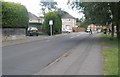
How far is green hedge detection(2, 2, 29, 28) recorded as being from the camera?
38541mm

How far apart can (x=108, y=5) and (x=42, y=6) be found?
91388 mm

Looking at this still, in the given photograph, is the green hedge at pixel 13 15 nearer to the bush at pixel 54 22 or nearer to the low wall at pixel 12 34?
the low wall at pixel 12 34

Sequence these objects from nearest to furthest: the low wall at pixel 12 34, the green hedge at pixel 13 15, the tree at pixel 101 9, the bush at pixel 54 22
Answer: the tree at pixel 101 9 → the green hedge at pixel 13 15 → the low wall at pixel 12 34 → the bush at pixel 54 22

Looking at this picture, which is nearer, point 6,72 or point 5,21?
point 6,72

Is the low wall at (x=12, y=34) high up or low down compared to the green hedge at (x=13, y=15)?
down

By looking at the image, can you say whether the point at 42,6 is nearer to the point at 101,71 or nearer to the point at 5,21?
the point at 5,21

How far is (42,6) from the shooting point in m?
128

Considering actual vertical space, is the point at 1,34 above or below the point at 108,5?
below

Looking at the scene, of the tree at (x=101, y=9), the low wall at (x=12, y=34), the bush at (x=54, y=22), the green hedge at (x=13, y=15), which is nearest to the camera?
the tree at (x=101, y=9)

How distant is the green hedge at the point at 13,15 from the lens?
38541 millimetres

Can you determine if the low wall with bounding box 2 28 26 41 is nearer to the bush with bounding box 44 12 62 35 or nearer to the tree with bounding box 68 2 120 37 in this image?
the tree with bounding box 68 2 120 37

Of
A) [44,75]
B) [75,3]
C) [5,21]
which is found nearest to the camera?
[44,75]

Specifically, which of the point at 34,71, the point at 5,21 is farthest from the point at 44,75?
the point at 5,21

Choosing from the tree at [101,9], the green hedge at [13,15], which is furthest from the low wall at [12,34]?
the tree at [101,9]
